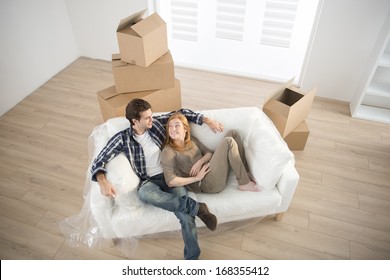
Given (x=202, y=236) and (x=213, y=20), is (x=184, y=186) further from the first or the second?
(x=213, y=20)

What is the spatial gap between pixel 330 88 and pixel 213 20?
4.57ft

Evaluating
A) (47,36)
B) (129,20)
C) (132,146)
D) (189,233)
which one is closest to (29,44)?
(47,36)

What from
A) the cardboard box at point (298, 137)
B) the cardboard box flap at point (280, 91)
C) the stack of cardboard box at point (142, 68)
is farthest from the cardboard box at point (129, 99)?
the cardboard box at point (298, 137)

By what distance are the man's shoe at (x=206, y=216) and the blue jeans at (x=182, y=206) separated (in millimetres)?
29

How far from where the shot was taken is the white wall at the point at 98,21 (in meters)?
3.08

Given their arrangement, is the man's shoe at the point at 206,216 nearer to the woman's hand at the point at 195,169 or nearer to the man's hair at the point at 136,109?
the woman's hand at the point at 195,169

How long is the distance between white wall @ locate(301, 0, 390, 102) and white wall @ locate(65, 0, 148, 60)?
177cm

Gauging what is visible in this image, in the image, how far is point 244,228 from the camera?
1.88m

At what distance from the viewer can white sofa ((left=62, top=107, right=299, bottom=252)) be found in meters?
1.59

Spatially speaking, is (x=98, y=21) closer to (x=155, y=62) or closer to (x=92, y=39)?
(x=92, y=39)

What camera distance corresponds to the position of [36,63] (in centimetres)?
304

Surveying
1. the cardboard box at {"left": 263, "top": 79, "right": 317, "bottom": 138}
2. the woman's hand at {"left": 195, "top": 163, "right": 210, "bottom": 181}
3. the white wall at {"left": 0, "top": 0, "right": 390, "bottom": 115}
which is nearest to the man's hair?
the woman's hand at {"left": 195, "top": 163, "right": 210, "bottom": 181}

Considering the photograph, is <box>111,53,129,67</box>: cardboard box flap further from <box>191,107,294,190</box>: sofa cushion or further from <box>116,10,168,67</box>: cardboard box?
<box>191,107,294,190</box>: sofa cushion

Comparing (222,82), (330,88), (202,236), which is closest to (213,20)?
(222,82)
